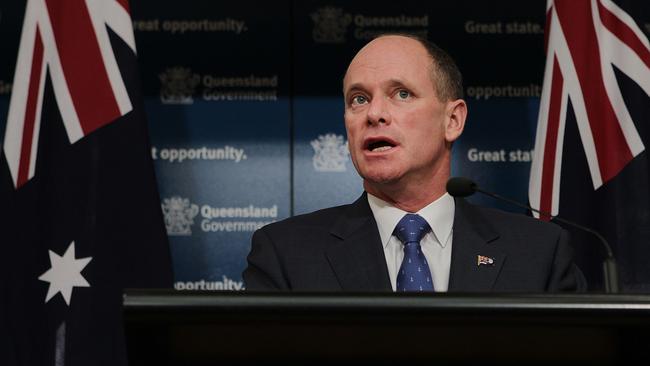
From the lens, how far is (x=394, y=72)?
232cm

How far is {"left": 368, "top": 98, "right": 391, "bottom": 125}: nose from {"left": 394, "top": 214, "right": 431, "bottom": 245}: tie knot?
0.82 ft

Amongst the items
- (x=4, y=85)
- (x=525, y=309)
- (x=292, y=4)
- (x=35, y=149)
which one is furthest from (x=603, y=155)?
(x=4, y=85)

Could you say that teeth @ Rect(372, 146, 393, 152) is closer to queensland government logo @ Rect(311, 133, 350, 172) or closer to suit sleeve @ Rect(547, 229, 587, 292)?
suit sleeve @ Rect(547, 229, 587, 292)

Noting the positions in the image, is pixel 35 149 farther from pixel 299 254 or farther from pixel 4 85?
pixel 299 254

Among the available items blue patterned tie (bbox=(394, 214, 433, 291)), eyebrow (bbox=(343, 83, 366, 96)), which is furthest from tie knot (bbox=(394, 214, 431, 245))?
eyebrow (bbox=(343, 83, 366, 96))

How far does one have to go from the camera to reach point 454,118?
8.17 ft

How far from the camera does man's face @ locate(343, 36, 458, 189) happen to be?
228 centimetres

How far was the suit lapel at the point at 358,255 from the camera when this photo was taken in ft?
6.95

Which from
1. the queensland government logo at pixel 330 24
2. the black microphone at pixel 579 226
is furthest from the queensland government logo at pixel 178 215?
the black microphone at pixel 579 226

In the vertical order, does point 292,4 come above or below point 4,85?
above

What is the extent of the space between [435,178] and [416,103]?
220mm

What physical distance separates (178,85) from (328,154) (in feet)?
2.54

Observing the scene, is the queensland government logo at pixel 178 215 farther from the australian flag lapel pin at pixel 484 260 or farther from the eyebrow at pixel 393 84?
the australian flag lapel pin at pixel 484 260

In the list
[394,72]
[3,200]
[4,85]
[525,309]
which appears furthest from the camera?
[4,85]
